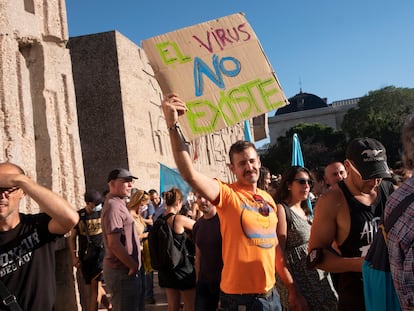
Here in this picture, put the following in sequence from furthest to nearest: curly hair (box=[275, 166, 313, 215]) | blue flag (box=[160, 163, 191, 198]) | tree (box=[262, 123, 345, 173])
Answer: tree (box=[262, 123, 345, 173]) → blue flag (box=[160, 163, 191, 198]) → curly hair (box=[275, 166, 313, 215])

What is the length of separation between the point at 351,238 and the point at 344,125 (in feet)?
152

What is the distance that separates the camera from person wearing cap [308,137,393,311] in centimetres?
243

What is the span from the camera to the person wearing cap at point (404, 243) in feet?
5.16

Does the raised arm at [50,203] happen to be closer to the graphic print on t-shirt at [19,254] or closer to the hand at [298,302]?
the graphic print on t-shirt at [19,254]

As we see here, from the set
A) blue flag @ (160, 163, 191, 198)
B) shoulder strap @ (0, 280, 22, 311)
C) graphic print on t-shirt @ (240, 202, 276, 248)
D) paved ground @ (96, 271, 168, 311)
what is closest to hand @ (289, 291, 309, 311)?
graphic print on t-shirt @ (240, 202, 276, 248)

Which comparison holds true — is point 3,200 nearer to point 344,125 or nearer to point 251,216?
point 251,216

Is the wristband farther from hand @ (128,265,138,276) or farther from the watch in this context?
hand @ (128,265,138,276)

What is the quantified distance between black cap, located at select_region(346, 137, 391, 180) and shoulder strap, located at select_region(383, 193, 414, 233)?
744mm

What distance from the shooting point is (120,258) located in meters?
Answer: 3.95

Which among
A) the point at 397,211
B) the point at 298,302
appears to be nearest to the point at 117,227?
the point at 298,302

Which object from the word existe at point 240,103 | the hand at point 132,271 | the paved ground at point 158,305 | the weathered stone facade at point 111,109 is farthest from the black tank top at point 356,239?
the weathered stone facade at point 111,109

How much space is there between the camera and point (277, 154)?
43188 mm

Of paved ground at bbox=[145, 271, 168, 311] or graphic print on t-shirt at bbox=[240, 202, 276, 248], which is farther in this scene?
paved ground at bbox=[145, 271, 168, 311]

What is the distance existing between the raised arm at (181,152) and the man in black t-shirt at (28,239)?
2.02 feet
